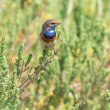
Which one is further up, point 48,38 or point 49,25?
point 49,25

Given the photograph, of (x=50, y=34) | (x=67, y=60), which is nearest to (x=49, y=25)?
(x=50, y=34)

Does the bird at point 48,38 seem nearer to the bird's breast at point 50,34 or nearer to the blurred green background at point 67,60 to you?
the bird's breast at point 50,34

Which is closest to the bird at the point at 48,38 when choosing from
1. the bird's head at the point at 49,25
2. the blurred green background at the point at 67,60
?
the bird's head at the point at 49,25

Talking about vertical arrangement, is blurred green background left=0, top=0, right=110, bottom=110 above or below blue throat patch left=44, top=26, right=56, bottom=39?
above

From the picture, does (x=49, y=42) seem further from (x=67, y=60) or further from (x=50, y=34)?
(x=67, y=60)

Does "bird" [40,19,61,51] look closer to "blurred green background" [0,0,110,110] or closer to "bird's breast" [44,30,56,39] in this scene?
"bird's breast" [44,30,56,39]

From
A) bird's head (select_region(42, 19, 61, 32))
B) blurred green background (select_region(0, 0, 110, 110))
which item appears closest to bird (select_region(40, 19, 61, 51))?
bird's head (select_region(42, 19, 61, 32))

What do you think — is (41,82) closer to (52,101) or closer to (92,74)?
(52,101)

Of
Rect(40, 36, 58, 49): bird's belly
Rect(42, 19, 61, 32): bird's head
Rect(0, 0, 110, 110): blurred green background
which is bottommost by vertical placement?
Rect(40, 36, 58, 49): bird's belly
